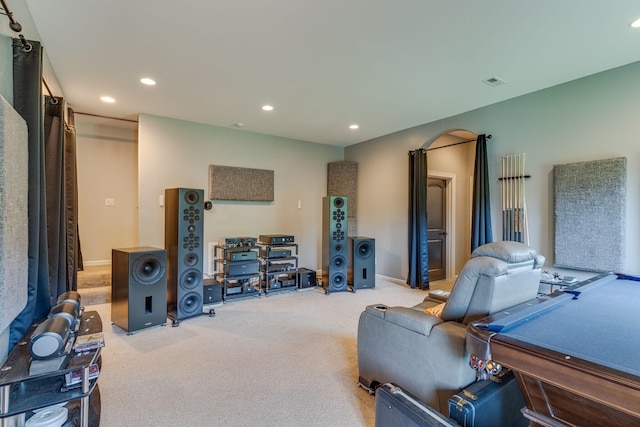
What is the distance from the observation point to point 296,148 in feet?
18.7

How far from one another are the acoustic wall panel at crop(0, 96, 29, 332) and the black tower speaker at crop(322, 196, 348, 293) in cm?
349

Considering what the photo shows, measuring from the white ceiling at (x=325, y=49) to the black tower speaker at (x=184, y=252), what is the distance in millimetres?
1217

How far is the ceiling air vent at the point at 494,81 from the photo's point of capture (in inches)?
123

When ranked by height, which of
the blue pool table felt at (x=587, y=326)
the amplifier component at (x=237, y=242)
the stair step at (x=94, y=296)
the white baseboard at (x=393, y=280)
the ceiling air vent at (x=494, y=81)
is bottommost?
the white baseboard at (x=393, y=280)

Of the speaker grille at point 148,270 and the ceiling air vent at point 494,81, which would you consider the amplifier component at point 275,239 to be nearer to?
the speaker grille at point 148,270

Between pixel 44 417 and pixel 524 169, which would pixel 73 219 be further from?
pixel 524 169

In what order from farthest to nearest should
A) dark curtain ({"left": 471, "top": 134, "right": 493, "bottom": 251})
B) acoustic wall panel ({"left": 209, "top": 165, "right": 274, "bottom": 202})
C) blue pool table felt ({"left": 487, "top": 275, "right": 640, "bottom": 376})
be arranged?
1. acoustic wall panel ({"left": 209, "top": 165, "right": 274, "bottom": 202})
2. dark curtain ({"left": 471, "top": 134, "right": 493, "bottom": 251})
3. blue pool table felt ({"left": 487, "top": 275, "right": 640, "bottom": 376})

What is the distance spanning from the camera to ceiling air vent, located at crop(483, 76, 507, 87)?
123 inches

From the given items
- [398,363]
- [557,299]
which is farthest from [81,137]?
[557,299]

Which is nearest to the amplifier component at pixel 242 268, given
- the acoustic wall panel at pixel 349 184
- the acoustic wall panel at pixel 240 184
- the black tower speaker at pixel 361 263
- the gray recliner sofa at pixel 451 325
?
the acoustic wall panel at pixel 240 184

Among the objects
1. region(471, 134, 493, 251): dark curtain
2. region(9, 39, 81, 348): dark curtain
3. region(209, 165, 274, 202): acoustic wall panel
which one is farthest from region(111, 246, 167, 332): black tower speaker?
region(471, 134, 493, 251): dark curtain

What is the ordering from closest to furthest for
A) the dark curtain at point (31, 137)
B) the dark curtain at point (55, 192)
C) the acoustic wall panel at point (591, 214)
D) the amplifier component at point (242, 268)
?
the dark curtain at point (31, 137) → the dark curtain at point (55, 192) → the acoustic wall panel at point (591, 214) → the amplifier component at point (242, 268)

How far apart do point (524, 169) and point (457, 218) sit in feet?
7.16

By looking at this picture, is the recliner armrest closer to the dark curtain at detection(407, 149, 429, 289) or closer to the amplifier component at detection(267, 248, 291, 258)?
the amplifier component at detection(267, 248, 291, 258)
